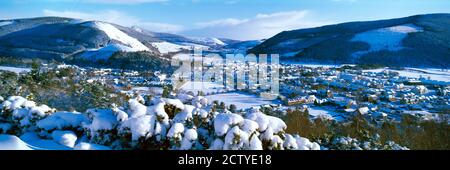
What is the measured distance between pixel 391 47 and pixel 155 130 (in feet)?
202

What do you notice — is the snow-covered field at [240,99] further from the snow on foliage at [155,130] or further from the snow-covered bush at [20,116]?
the snow on foliage at [155,130]

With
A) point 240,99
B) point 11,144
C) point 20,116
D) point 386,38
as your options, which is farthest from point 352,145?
point 386,38

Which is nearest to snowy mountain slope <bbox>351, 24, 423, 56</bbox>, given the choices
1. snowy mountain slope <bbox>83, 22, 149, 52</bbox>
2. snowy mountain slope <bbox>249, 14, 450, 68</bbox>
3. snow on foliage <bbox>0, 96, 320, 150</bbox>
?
snowy mountain slope <bbox>249, 14, 450, 68</bbox>

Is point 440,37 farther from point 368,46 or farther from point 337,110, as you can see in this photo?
point 337,110

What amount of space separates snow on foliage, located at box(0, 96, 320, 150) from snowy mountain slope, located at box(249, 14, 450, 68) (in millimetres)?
50194

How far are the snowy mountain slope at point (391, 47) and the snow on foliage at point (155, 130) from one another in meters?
50.2

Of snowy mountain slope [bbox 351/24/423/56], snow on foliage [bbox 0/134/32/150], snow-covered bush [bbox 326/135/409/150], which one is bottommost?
snow-covered bush [bbox 326/135/409/150]

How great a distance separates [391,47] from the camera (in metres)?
61.6

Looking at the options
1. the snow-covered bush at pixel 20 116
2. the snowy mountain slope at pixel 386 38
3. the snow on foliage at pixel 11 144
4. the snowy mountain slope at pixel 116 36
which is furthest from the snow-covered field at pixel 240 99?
the snowy mountain slope at pixel 116 36

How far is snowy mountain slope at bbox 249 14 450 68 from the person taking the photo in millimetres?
55031

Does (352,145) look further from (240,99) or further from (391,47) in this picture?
(391,47)

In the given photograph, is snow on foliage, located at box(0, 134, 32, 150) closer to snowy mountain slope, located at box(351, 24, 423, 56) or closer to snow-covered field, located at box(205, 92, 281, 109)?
snow-covered field, located at box(205, 92, 281, 109)
